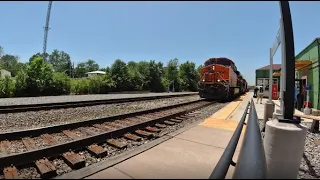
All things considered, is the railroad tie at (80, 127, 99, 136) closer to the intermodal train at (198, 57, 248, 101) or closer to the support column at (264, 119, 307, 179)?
the support column at (264, 119, 307, 179)

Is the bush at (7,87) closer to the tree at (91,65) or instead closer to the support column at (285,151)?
the support column at (285,151)

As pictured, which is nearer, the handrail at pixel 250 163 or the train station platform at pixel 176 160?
the handrail at pixel 250 163

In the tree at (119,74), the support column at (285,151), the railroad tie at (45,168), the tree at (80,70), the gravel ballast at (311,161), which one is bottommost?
the gravel ballast at (311,161)

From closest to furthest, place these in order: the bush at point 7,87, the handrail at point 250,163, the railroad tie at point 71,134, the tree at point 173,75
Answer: the handrail at point 250,163, the railroad tie at point 71,134, the bush at point 7,87, the tree at point 173,75

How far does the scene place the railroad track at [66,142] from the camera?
12.9 ft

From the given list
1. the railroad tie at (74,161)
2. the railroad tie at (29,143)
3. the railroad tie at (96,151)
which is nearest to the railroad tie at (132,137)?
the railroad tie at (96,151)

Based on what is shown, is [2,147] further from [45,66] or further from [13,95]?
[45,66]

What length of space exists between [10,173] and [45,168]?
476mm

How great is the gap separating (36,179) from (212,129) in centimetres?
532

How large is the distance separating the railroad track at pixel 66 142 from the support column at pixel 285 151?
9.77 feet

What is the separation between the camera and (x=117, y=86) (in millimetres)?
40781

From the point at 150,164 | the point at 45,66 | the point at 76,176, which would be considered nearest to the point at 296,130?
the point at 150,164

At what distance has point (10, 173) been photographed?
3.55 m

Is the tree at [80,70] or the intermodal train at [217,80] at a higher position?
the tree at [80,70]
